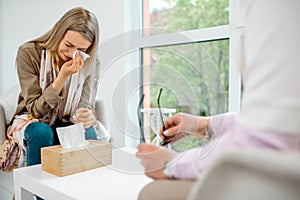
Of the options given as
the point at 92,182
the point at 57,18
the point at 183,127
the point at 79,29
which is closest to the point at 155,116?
the point at 183,127

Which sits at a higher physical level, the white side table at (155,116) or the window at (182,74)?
the window at (182,74)

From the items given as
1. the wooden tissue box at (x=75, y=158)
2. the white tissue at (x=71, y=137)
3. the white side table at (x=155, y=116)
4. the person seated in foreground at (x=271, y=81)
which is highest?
the person seated in foreground at (x=271, y=81)

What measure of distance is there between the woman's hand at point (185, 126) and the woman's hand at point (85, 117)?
471 mm

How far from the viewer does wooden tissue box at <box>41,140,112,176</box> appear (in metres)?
0.91

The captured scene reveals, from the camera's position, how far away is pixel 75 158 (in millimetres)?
938

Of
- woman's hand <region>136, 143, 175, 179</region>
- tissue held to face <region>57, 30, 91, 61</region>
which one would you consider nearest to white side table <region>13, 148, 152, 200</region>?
woman's hand <region>136, 143, 175, 179</region>

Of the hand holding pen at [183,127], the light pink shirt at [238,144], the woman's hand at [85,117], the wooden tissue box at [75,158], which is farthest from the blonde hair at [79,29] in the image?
the light pink shirt at [238,144]

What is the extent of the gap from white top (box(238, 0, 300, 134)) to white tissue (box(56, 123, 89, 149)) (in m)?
0.75

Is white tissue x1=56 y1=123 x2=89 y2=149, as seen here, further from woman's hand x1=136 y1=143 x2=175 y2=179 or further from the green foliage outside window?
woman's hand x1=136 y1=143 x2=175 y2=179

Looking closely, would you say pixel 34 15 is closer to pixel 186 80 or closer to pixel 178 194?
pixel 186 80

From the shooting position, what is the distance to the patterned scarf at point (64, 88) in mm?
1191

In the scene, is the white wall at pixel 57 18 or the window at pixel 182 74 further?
the white wall at pixel 57 18

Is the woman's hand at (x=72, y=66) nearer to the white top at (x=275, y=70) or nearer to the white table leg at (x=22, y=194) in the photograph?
the white table leg at (x=22, y=194)

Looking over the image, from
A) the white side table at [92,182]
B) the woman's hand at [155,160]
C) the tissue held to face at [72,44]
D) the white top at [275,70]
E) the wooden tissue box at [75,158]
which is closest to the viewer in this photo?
the white top at [275,70]
